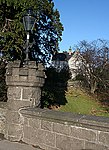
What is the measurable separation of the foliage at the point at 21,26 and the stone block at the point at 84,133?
8844 millimetres

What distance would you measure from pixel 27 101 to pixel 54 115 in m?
1.34

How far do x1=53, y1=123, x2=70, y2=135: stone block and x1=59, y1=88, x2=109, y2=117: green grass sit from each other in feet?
48.6

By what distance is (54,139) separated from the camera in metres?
6.11

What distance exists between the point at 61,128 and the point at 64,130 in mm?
90

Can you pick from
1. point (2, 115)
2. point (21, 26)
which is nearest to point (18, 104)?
point (2, 115)

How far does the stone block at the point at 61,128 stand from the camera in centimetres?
578

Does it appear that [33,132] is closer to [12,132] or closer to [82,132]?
[12,132]

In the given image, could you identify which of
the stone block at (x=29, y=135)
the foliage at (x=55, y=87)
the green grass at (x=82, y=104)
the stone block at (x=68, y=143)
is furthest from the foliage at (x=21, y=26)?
the stone block at (x=68, y=143)

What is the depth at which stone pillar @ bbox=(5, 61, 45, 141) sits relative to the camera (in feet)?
23.6

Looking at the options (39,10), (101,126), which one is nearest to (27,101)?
(101,126)

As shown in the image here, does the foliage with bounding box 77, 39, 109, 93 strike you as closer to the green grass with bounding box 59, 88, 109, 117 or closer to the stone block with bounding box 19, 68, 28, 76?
the green grass with bounding box 59, 88, 109, 117

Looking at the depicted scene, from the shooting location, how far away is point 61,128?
19.4 feet

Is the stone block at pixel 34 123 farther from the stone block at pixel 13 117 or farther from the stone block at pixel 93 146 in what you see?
the stone block at pixel 93 146

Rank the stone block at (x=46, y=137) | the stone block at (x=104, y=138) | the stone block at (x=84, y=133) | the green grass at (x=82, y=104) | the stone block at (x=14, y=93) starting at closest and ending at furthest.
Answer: the stone block at (x=104, y=138) → the stone block at (x=84, y=133) → the stone block at (x=46, y=137) → the stone block at (x=14, y=93) → the green grass at (x=82, y=104)
